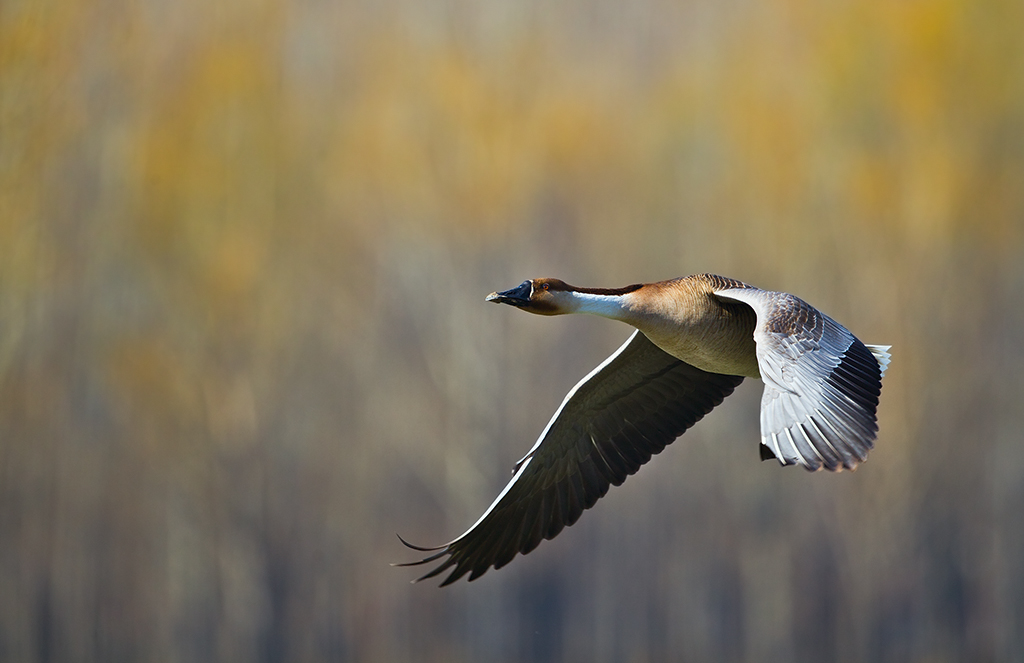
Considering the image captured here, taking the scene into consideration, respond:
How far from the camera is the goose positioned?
10.3 feet

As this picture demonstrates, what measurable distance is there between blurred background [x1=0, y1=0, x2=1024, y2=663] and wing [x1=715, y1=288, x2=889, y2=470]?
21.3 ft

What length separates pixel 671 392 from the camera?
4695mm

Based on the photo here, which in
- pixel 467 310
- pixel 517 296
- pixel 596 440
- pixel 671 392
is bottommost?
pixel 596 440

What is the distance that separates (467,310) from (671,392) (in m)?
5.82

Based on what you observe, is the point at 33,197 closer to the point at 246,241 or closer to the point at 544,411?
the point at 246,241

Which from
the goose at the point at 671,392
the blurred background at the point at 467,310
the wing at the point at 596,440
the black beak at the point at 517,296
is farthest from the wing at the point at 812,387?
the blurred background at the point at 467,310

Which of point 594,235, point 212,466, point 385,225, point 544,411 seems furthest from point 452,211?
point 212,466

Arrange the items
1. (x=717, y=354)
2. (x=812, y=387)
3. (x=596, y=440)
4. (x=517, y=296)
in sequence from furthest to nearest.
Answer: (x=596, y=440), (x=717, y=354), (x=517, y=296), (x=812, y=387)

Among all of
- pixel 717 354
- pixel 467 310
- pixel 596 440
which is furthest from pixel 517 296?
pixel 467 310

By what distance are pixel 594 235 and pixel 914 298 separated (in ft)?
9.71

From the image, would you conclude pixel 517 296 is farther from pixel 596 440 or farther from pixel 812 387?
pixel 812 387

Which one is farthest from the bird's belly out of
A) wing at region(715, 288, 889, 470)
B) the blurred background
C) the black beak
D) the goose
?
the blurred background

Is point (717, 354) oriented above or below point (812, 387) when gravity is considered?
above

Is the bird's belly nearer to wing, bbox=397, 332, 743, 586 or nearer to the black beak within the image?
wing, bbox=397, 332, 743, 586
